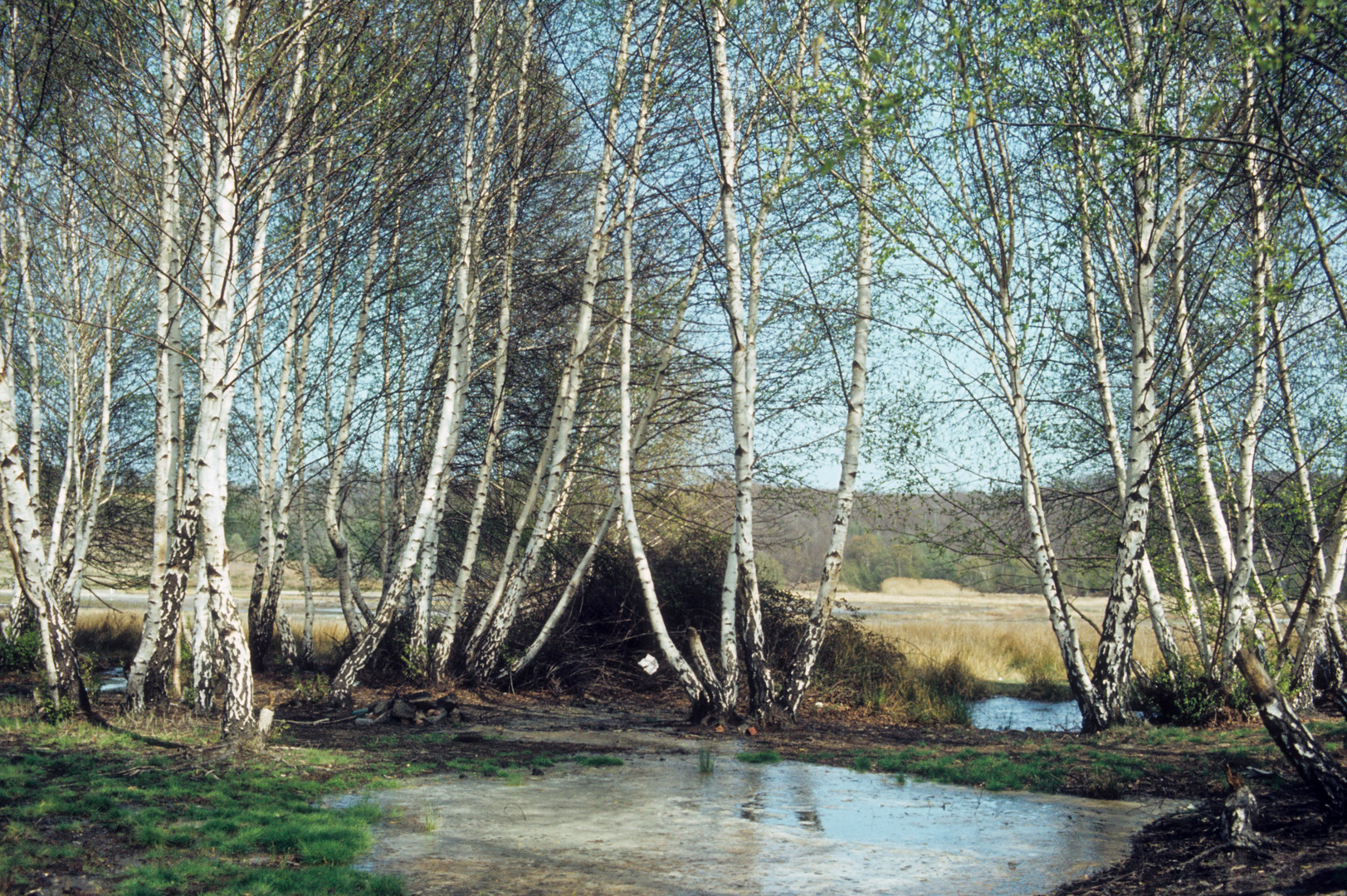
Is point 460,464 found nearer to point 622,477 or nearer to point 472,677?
point 472,677

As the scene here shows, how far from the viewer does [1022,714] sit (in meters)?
14.8

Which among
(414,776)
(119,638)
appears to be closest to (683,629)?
(414,776)

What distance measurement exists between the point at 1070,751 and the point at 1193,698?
2854mm

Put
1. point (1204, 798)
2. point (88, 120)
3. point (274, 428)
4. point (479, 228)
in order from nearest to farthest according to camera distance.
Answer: point (1204, 798), point (88, 120), point (479, 228), point (274, 428)

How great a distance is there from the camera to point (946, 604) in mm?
44312

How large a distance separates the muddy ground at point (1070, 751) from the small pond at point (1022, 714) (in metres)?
2.09

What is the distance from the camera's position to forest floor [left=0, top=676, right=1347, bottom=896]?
15.3ft

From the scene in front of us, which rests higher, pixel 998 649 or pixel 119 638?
pixel 998 649

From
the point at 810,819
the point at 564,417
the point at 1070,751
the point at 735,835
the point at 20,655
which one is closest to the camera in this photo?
the point at 735,835

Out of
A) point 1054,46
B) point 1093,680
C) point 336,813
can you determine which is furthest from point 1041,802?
point 1054,46

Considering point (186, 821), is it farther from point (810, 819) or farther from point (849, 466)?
point (849, 466)

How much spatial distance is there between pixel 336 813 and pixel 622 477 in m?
5.55

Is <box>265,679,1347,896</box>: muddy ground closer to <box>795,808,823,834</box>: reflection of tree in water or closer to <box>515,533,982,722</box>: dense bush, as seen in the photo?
<box>515,533,982,722</box>: dense bush

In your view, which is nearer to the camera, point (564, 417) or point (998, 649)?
point (564, 417)
